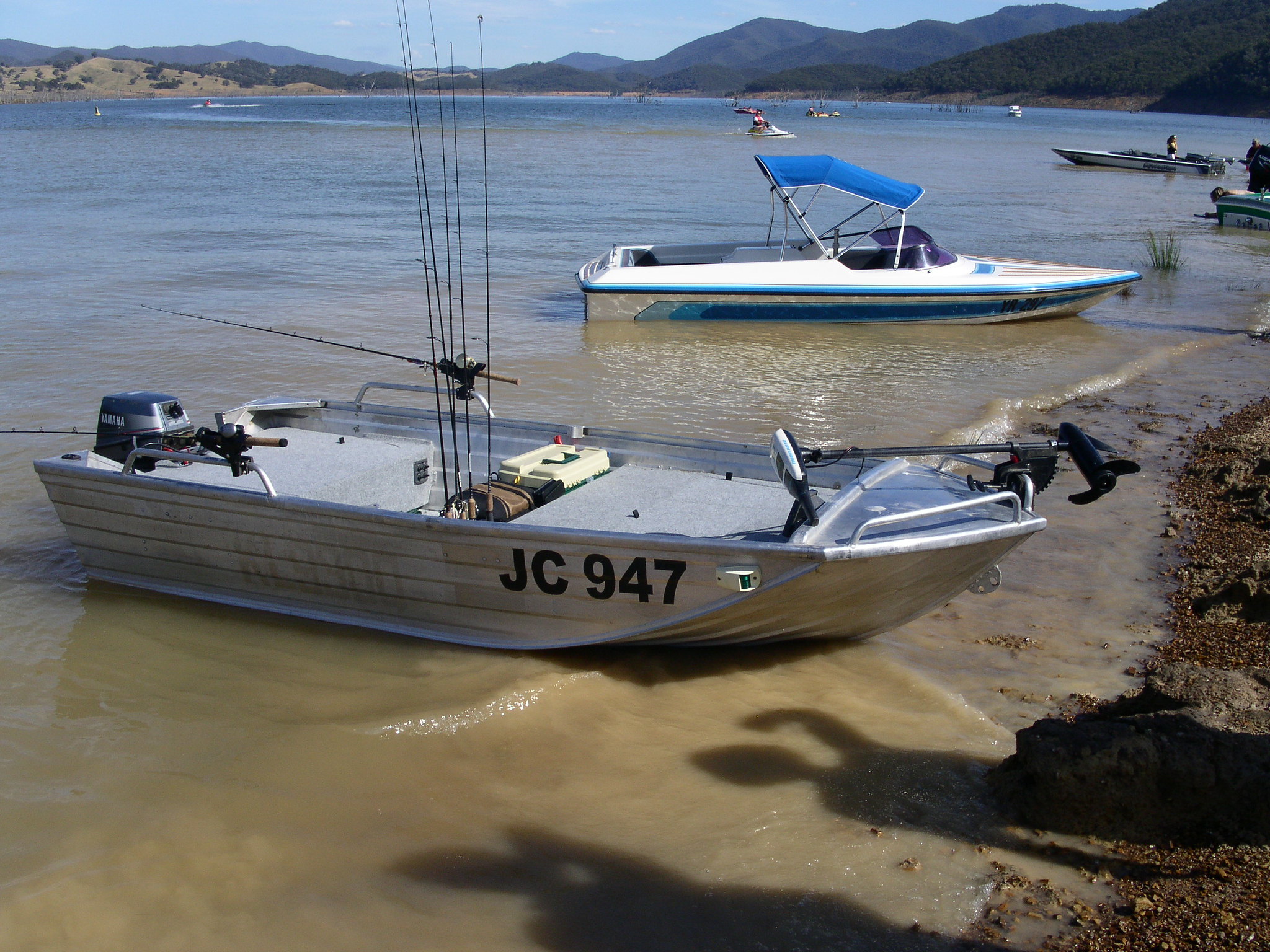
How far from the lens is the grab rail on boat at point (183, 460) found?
512 centimetres

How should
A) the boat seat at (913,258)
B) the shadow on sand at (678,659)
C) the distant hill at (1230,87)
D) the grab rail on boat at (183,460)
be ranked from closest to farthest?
the grab rail on boat at (183,460), the shadow on sand at (678,659), the boat seat at (913,258), the distant hill at (1230,87)

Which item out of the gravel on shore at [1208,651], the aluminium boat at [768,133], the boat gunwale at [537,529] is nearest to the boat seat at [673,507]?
the boat gunwale at [537,529]

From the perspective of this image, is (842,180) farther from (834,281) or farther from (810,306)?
(810,306)

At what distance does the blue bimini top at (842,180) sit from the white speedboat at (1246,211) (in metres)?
16.4

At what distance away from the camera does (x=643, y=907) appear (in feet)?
12.0

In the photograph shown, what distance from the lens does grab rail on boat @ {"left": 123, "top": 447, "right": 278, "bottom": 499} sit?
16.8ft

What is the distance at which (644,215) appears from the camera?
25000 millimetres

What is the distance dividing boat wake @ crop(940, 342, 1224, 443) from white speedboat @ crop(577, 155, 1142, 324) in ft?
7.45

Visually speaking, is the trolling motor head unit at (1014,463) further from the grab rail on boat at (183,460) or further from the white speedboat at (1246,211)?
the white speedboat at (1246,211)

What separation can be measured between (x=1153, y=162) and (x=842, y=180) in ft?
109

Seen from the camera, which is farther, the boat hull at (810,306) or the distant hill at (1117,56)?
the distant hill at (1117,56)

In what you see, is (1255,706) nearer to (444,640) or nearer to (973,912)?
(973,912)

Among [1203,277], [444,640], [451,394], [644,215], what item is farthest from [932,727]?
[644,215]

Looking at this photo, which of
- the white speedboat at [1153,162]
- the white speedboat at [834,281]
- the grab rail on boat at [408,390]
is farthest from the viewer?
Answer: the white speedboat at [1153,162]
